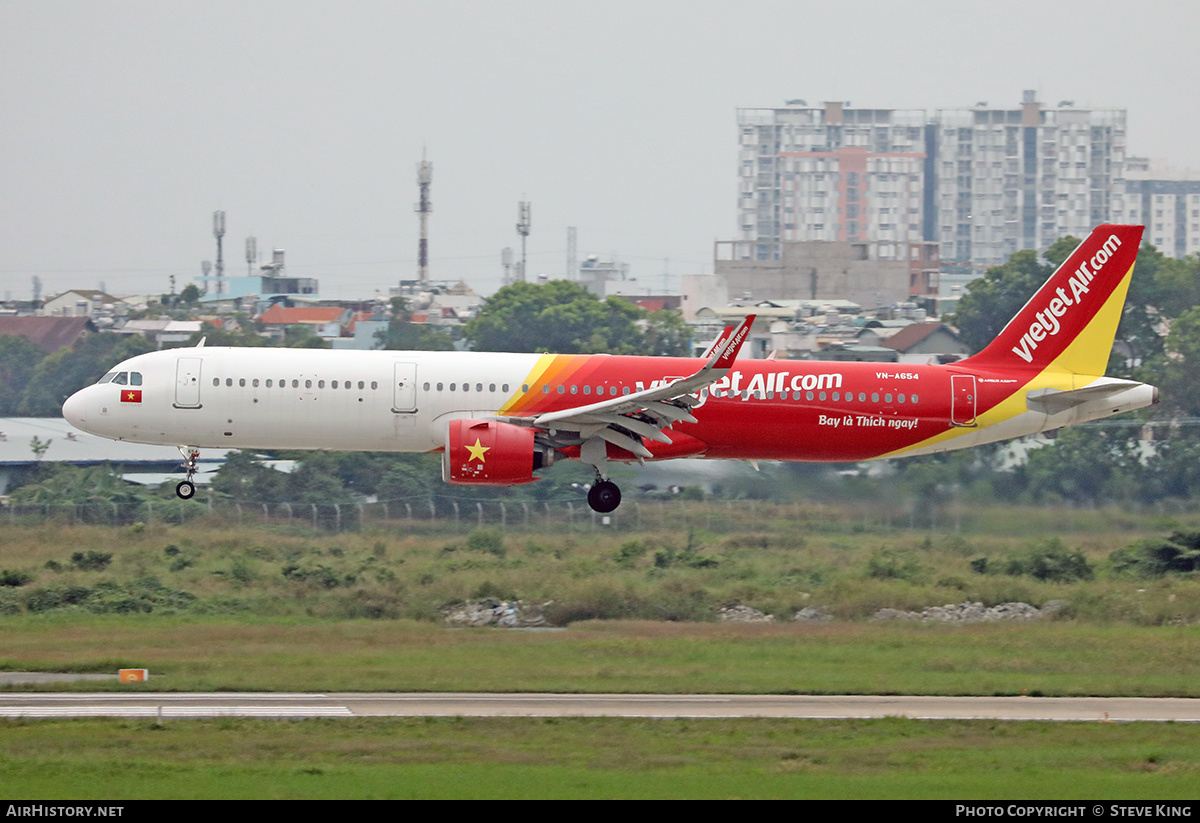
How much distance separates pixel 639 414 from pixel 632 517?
54.8ft

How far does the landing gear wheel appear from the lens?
36781 mm

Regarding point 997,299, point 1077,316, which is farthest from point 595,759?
point 997,299

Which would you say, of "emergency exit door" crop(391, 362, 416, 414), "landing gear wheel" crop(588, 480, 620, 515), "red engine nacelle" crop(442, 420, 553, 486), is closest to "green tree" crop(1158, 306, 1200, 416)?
"landing gear wheel" crop(588, 480, 620, 515)

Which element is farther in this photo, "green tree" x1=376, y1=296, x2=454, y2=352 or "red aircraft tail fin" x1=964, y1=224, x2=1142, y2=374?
"green tree" x1=376, y1=296, x2=454, y2=352

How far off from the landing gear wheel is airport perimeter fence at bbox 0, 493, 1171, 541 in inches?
472

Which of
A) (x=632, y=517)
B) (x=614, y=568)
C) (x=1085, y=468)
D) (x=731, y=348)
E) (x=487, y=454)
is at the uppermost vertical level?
(x=731, y=348)

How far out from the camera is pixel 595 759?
76.5 feet

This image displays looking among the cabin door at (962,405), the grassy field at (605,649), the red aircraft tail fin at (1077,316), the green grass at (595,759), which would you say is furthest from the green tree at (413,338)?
the green grass at (595,759)

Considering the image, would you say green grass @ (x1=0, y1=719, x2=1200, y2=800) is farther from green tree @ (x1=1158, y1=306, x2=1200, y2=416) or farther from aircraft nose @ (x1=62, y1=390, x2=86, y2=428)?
green tree @ (x1=1158, y1=306, x2=1200, y2=416)

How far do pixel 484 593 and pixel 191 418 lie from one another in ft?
30.5

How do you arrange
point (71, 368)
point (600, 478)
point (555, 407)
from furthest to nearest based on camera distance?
point (71, 368), point (600, 478), point (555, 407)

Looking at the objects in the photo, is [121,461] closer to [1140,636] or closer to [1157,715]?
[1140,636]

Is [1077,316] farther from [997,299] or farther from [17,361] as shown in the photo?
[17,361]

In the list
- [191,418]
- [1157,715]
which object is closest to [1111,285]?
[1157,715]
